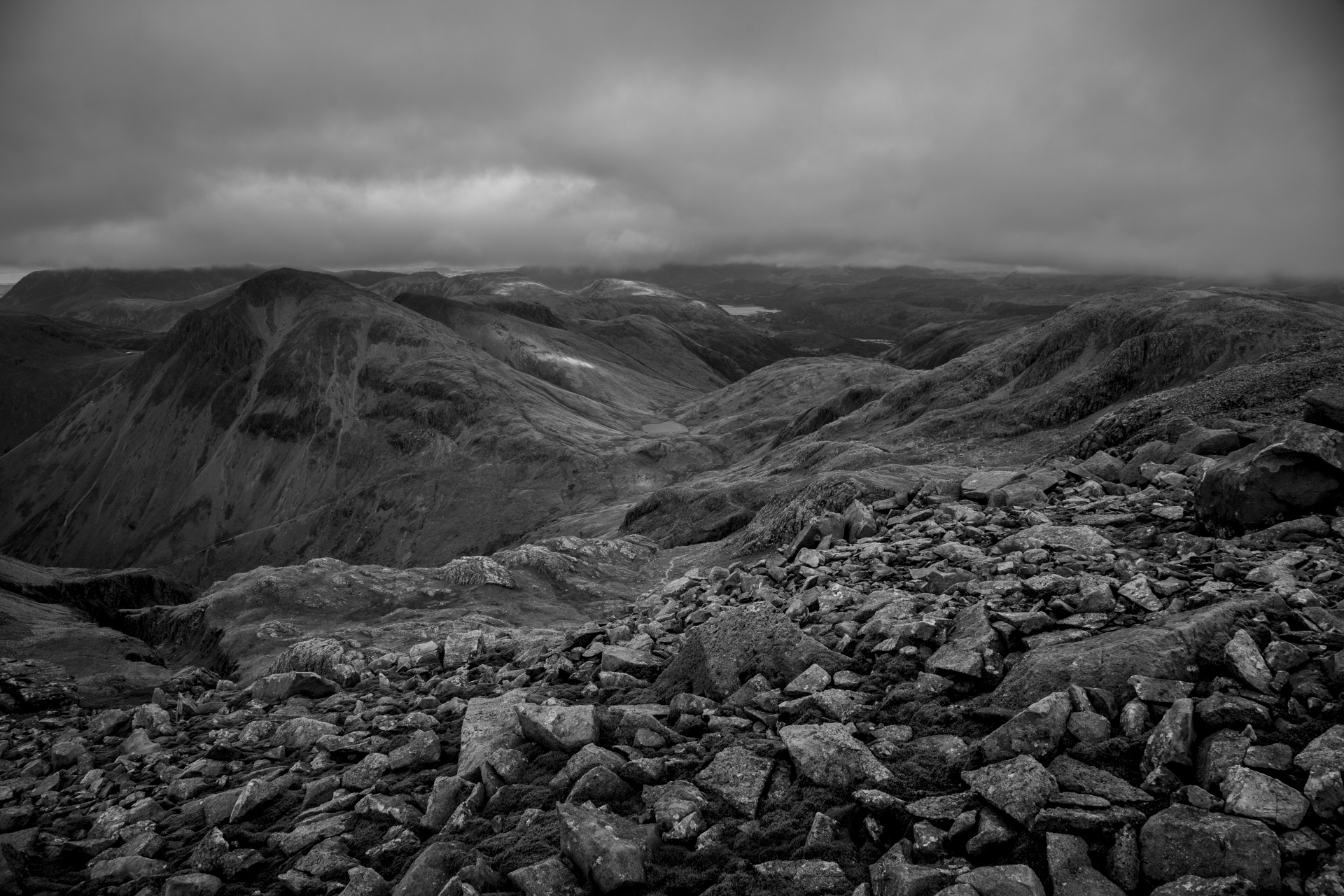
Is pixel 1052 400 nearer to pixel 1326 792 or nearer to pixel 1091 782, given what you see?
pixel 1091 782

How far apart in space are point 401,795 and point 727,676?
6450 millimetres

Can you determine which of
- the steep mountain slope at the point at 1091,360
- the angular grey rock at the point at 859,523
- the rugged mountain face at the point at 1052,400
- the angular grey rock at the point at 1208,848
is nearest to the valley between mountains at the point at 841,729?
the angular grey rock at the point at 1208,848

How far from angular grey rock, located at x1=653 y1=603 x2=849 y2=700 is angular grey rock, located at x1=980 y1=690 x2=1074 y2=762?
3.65 metres

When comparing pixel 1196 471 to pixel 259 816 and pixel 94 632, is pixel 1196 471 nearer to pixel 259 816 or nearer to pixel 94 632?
pixel 259 816

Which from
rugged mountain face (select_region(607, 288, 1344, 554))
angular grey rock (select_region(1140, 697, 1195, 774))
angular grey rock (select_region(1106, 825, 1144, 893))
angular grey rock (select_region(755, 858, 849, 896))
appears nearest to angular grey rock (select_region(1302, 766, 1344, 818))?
angular grey rock (select_region(1140, 697, 1195, 774))

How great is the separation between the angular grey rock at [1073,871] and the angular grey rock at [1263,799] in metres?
1.66

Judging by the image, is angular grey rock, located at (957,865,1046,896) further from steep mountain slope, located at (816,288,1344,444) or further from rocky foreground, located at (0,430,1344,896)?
steep mountain slope, located at (816,288,1344,444)

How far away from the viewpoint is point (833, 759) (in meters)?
9.38

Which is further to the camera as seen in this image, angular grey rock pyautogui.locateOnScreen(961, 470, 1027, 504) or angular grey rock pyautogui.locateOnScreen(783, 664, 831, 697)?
angular grey rock pyautogui.locateOnScreen(961, 470, 1027, 504)

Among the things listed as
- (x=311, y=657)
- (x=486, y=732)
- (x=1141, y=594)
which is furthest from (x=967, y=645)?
(x=311, y=657)

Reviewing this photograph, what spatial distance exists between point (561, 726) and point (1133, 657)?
952cm

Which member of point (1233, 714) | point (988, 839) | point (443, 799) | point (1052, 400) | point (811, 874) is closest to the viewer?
point (988, 839)

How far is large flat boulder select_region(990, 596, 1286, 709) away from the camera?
9.47 metres

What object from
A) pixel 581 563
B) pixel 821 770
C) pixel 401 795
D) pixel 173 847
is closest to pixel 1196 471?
pixel 821 770
